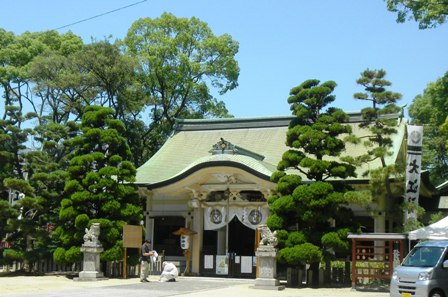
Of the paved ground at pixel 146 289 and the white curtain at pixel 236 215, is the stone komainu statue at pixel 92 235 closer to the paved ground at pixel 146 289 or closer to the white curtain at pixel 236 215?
the paved ground at pixel 146 289

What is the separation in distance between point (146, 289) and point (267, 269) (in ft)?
13.3

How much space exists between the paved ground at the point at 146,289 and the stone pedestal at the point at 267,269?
0.36 meters

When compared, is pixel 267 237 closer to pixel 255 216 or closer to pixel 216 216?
pixel 255 216

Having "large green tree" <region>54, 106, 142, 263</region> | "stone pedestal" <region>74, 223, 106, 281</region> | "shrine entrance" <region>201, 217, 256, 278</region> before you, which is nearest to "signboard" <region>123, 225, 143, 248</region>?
"large green tree" <region>54, 106, 142, 263</region>

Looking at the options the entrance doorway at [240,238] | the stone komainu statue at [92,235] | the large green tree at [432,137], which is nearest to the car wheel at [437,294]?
the stone komainu statue at [92,235]

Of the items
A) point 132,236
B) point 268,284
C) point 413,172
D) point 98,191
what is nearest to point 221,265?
point 132,236

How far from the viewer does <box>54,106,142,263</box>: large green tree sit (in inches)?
956

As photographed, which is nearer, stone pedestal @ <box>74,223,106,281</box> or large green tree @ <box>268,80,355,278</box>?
large green tree @ <box>268,80,355,278</box>

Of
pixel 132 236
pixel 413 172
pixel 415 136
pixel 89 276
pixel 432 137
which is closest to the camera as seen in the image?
pixel 413 172

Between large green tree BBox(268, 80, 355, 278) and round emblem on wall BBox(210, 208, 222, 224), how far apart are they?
462 centimetres

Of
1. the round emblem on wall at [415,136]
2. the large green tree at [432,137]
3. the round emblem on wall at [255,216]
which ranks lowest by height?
the round emblem on wall at [255,216]

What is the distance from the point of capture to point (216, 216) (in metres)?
26.8

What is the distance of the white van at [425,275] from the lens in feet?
49.7

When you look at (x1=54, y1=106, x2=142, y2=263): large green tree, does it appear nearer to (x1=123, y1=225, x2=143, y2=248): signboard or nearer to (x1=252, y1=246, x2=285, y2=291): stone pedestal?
(x1=123, y1=225, x2=143, y2=248): signboard
